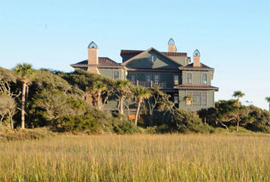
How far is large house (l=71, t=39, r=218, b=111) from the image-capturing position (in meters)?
35.6

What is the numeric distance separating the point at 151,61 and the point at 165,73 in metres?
2.36

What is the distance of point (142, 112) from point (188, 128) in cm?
728

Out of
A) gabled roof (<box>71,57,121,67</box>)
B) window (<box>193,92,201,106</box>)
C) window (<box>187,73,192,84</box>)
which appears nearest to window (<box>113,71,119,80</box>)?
gabled roof (<box>71,57,121,67</box>)

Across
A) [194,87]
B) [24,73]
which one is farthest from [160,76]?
[24,73]

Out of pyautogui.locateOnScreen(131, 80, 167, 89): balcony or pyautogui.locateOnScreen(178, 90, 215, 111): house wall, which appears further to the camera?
pyautogui.locateOnScreen(131, 80, 167, 89): balcony

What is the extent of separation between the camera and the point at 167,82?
124ft

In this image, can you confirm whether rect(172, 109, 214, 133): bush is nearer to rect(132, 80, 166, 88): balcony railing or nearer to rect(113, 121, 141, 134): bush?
rect(113, 121, 141, 134): bush

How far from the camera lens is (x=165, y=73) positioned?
37.9 metres

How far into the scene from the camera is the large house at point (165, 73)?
35.6 meters

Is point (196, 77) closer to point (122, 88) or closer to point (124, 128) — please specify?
point (122, 88)

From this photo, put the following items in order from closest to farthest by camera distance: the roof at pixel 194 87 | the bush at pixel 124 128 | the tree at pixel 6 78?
the tree at pixel 6 78 → the bush at pixel 124 128 → the roof at pixel 194 87

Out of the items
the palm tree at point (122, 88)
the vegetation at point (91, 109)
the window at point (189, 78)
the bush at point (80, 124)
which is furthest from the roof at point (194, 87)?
the bush at point (80, 124)

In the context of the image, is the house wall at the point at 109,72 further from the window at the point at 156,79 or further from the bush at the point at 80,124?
the bush at the point at 80,124

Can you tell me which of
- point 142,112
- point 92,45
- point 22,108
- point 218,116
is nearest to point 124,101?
point 142,112
